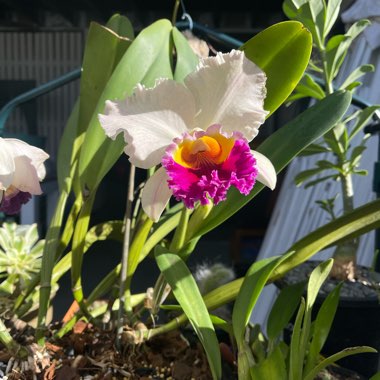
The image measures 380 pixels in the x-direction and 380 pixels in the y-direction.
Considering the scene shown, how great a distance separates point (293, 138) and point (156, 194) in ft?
0.77

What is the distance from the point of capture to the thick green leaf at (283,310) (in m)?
0.82

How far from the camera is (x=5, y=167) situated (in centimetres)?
66

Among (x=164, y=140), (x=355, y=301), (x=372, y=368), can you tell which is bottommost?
(x=372, y=368)

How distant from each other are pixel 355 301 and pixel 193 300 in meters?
0.42

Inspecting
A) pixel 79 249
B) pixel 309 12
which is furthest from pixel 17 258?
pixel 309 12

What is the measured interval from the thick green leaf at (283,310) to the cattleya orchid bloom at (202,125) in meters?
0.26

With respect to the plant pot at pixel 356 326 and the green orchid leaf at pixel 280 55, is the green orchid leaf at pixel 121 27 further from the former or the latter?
the plant pot at pixel 356 326

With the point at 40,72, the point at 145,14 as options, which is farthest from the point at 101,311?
the point at 40,72

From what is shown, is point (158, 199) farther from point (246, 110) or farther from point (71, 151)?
point (71, 151)


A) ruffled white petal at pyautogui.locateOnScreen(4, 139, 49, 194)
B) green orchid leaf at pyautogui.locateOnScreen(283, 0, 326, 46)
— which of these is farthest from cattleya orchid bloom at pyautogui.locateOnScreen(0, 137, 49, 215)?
green orchid leaf at pyautogui.locateOnScreen(283, 0, 326, 46)

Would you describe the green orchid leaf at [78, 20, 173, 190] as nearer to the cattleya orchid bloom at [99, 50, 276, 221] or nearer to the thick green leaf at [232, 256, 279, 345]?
the cattleya orchid bloom at [99, 50, 276, 221]

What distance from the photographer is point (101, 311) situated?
94 cm

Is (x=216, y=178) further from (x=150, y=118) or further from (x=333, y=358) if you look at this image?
(x=333, y=358)

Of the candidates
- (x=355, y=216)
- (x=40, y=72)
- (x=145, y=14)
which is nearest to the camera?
(x=355, y=216)
